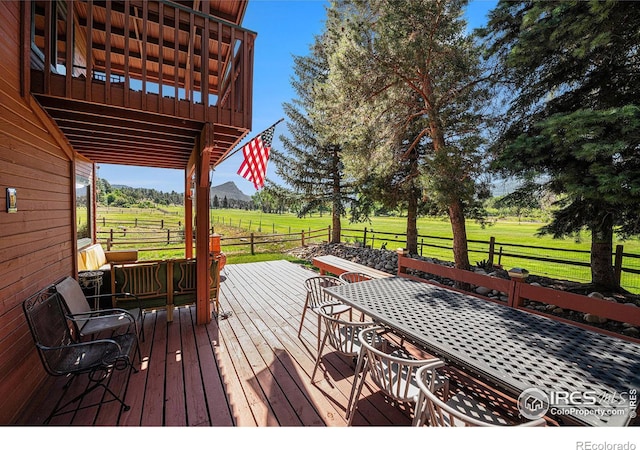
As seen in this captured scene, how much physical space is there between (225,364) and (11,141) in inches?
109

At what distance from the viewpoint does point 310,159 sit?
10.6 meters

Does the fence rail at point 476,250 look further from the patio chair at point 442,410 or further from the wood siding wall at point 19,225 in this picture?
the patio chair at point 442,410

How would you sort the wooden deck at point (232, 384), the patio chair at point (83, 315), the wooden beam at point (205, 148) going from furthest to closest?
the wooden beam at point (205, 148) → the patio chair at point (83, 315) → the wooden deck at point (232, 384)

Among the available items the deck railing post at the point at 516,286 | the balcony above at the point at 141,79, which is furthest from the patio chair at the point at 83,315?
the deck railing post at the point at 516,286

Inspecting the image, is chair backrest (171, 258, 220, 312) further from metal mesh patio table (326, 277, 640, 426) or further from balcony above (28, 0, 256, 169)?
metal mesh patio table (326, 277, 640, 426)

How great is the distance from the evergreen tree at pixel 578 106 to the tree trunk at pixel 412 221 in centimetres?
342

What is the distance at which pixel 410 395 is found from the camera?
5.57ft

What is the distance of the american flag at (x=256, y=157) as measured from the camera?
4.36 metres

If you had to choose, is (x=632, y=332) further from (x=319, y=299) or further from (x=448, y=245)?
(x=448, y=245)

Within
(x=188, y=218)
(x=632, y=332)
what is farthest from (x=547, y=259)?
(x=188, y=218)

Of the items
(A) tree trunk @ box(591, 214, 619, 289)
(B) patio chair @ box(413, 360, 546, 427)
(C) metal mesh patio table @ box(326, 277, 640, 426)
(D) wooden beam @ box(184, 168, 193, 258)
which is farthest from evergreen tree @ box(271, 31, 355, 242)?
(B) patio chair @ box(413, 360, 546, 427)

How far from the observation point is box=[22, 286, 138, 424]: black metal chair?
6.39ft

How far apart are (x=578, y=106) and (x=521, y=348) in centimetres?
457
